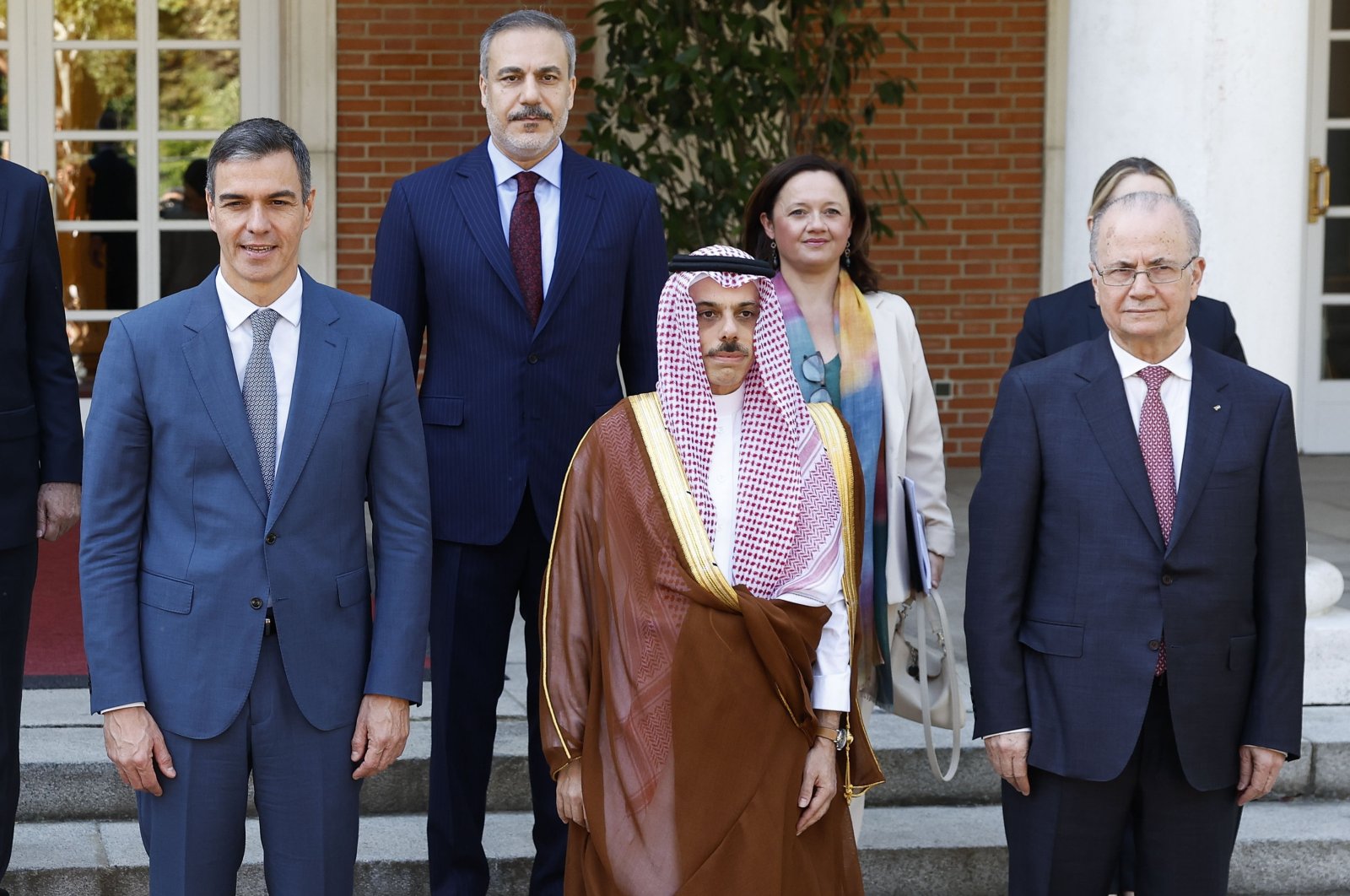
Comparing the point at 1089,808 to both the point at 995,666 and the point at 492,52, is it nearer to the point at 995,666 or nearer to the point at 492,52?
the point at 995,666

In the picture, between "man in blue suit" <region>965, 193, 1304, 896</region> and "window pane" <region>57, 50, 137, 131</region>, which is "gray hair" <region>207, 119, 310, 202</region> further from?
"window pane" <region>57, 50, 137, 131</region>

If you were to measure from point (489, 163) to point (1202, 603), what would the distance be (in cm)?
175

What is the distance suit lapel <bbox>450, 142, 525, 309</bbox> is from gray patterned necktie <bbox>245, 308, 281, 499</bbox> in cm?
77

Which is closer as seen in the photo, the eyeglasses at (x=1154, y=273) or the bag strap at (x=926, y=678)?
the eyeglasses at (x=1154, y=273)

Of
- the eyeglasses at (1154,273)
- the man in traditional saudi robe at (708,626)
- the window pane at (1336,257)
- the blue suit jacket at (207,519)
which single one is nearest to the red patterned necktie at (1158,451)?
the eyeglasses at (1154,273)

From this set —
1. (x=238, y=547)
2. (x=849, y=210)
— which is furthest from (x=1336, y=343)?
(x=238, y=547)

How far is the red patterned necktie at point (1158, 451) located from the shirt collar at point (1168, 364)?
0.01 meters

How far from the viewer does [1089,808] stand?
2996mm

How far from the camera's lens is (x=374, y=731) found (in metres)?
2.86

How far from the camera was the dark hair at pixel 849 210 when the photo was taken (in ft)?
11.9

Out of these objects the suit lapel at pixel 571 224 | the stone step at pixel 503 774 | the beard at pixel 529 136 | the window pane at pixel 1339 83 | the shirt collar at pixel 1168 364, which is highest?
the window pane at pixel 1339 83

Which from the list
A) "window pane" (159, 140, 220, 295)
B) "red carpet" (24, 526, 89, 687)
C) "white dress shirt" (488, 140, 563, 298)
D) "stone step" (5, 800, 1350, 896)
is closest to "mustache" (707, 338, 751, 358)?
"white dress shirt" (488, 140, 563, 298)

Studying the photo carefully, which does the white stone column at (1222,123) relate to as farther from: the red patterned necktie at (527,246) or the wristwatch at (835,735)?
the wristwatch at (835,735)

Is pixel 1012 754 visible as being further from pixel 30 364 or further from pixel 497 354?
pixel 30 364
